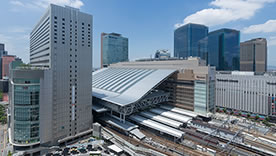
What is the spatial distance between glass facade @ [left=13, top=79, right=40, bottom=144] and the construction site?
74.4ft

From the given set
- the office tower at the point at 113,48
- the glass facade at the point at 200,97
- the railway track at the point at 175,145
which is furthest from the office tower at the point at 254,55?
the railway track at the point at 175,145

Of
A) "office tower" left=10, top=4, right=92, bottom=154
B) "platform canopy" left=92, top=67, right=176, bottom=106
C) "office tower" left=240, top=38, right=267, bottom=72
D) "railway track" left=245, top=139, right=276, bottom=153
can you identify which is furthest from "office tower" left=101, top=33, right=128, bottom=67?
"railway track" left=245, top=139, right=276, bottom=153

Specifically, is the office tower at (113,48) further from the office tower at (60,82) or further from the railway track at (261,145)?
the railway track at (261,145)

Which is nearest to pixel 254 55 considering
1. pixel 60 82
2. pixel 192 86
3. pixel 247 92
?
pixel 247 92

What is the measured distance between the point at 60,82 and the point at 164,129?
36.9 m

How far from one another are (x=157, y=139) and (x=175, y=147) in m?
6.89

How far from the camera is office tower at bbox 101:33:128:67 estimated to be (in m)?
178

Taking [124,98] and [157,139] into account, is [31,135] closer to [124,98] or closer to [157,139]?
[124,98]

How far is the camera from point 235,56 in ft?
655

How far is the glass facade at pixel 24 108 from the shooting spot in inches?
1716

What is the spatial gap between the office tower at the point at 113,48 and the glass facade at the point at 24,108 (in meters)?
137

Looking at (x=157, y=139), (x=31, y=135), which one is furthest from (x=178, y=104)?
(x=31, y=135)

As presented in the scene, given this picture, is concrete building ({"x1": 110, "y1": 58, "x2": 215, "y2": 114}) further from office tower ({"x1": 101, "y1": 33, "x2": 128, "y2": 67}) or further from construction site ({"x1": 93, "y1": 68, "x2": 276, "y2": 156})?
office tower ({"x1": 101, "y1": 33, "x2": 128, "y2": 67})

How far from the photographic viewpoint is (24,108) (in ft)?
143
